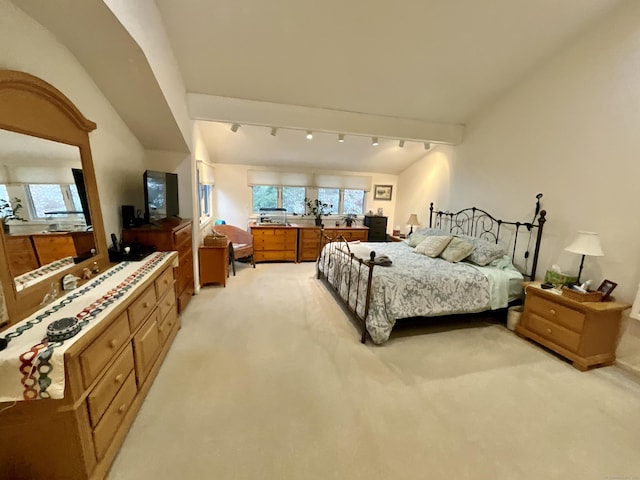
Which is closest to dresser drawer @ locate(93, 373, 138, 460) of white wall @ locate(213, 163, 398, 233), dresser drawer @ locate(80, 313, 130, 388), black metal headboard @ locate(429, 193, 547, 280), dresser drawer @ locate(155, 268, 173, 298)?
dresser drawer @ locate(80, 313, 130, 388)

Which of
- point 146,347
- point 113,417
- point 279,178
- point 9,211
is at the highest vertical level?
point 279,178

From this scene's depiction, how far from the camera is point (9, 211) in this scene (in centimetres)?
138

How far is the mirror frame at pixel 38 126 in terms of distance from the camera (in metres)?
1.32

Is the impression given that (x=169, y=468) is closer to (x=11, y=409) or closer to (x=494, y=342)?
(x=11, y=409)

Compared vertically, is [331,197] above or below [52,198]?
above

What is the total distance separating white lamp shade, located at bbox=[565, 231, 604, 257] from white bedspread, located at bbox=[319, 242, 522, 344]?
28.5 inches

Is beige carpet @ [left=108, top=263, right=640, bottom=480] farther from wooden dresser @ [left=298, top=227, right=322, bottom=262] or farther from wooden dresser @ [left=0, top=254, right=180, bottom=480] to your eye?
wooden dresser @ [left=298, top=227, right=322, bottom=262]

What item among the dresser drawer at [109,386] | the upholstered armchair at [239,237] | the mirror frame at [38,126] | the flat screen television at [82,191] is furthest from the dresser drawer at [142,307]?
the upholstered armchair at [239,237]

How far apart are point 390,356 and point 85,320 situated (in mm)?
2242

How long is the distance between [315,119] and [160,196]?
7.09ft

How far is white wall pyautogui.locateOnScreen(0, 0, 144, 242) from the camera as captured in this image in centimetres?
152

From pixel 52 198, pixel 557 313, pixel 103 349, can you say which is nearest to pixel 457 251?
pixel 557 313

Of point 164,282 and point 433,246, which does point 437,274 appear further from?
point 164,282

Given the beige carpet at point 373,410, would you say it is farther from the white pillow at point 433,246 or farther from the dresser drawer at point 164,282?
the white pillow at point 433,246
